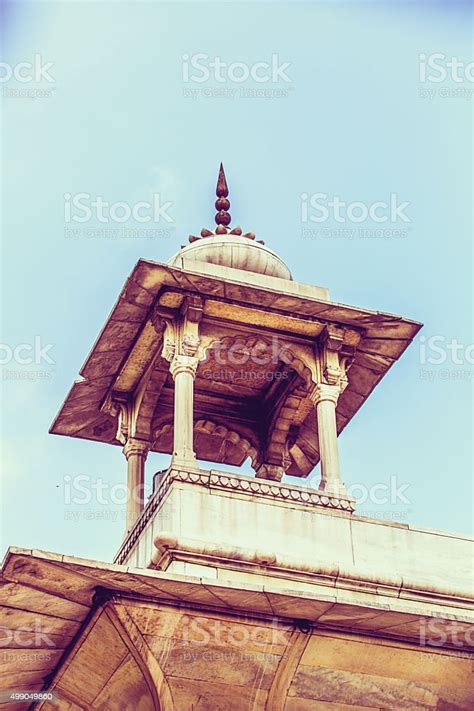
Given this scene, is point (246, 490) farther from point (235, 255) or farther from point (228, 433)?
point (228, 433)

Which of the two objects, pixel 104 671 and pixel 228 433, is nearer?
pixel 104 671

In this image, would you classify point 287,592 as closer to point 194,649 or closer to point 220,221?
point 194,649

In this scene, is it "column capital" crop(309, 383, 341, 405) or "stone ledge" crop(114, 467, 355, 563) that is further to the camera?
"column capital" crop(309, 383, 341, 405)

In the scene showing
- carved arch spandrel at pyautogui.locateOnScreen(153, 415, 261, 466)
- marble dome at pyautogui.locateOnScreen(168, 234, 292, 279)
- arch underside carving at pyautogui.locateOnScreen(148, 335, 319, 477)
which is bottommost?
carved arch spandrel at pyautogui.locateOnScreen(153, 415, 261, 466)

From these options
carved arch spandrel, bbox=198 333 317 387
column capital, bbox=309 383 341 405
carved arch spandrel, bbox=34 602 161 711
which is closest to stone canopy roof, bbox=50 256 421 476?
carved arch spandrel, bbox=198 333 317 387

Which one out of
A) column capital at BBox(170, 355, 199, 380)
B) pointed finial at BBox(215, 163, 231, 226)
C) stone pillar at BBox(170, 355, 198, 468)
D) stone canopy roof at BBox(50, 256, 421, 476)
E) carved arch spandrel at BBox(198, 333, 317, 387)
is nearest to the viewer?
stone pillar at BBox(170, 355, 198, 468)

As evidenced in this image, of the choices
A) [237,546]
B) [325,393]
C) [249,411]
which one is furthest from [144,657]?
[249,411]

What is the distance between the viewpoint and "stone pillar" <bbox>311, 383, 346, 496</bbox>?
15.8 metres

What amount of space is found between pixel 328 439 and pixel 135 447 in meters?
2.92

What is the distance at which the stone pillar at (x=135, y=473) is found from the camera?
17375 millimetres

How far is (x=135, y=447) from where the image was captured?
17797mm

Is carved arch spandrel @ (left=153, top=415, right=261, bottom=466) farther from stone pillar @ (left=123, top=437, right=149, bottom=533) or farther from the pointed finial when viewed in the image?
the pointed finial

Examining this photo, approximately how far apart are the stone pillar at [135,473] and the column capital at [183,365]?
196 cm

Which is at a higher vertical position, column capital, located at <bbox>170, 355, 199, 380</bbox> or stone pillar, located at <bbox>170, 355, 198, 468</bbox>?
column capital, located at <bbox>170, 355, 199, 380</bbox>
